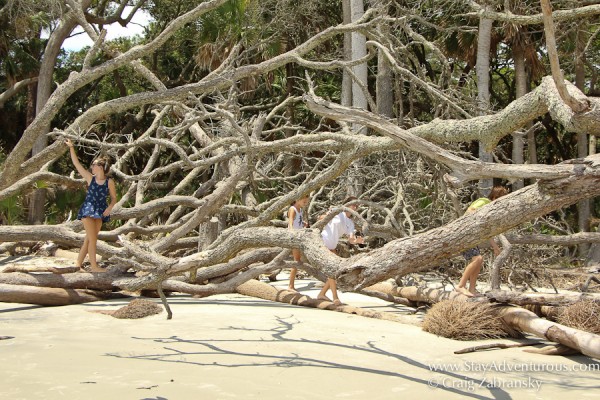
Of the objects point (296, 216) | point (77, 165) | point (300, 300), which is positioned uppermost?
point (77, 165)

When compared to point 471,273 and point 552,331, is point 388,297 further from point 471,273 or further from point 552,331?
point 552,331

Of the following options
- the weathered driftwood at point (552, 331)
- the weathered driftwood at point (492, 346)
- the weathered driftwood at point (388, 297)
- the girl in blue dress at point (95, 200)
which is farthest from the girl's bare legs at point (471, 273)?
the girl in blue dress at point (95, 200)

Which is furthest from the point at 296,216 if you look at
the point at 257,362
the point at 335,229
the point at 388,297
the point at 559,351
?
the point at 559,351

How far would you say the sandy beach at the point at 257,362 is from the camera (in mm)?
5141

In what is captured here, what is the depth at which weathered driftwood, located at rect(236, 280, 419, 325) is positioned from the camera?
8625mm

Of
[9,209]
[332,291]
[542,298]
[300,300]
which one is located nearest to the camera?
[542,298]

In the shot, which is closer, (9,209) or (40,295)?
(40,295)

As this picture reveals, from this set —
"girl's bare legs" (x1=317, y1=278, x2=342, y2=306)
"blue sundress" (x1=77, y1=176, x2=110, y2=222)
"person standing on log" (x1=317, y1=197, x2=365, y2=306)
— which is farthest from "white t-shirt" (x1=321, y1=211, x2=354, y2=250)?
"blue sundress" (x1=77, y1=176, x2=110, y2=222)

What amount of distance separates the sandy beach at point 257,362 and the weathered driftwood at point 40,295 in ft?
1.58

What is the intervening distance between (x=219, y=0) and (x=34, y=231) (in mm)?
4126

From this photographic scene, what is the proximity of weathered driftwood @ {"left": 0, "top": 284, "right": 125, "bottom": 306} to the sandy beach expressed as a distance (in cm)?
48

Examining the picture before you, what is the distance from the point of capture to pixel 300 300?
31.6ft

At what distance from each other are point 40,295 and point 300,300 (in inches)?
129

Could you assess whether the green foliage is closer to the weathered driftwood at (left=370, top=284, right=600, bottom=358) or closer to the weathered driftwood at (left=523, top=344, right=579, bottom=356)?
the weathered driftwood at (left=370, top=284, right=600, bottom=358)
